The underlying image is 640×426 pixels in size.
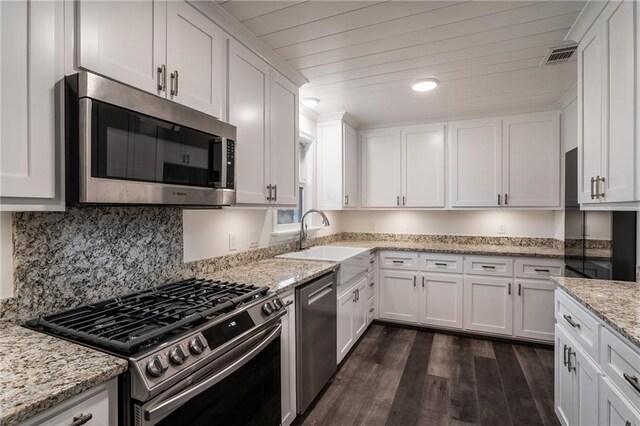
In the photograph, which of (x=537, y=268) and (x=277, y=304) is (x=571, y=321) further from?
(x=537, y=268)

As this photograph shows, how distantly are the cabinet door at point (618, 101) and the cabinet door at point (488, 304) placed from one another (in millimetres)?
1814

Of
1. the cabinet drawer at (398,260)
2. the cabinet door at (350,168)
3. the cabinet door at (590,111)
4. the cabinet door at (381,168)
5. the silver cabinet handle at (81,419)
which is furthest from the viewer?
the cabinet door at (381,168)

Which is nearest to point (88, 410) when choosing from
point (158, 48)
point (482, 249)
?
point (158, 48)

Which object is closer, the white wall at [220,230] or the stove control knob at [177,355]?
the stove control knob at [177,355]

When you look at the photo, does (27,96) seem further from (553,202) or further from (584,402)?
(553,202)

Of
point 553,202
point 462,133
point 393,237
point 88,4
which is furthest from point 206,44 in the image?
point 553,202

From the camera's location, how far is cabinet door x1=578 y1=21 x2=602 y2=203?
166 centimetres

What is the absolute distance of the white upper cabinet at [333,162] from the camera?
3547 mm

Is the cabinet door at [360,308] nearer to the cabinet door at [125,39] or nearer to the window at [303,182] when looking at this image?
the window at [303,182]

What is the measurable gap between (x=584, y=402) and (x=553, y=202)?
93.1 inches

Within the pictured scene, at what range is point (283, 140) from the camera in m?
2.37

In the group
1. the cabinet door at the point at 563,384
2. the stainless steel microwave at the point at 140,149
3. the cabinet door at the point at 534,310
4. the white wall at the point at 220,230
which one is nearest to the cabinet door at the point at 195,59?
the stainless steel microwave at the point at 140,149

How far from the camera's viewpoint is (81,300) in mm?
1364

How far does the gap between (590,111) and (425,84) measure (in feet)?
3.86
